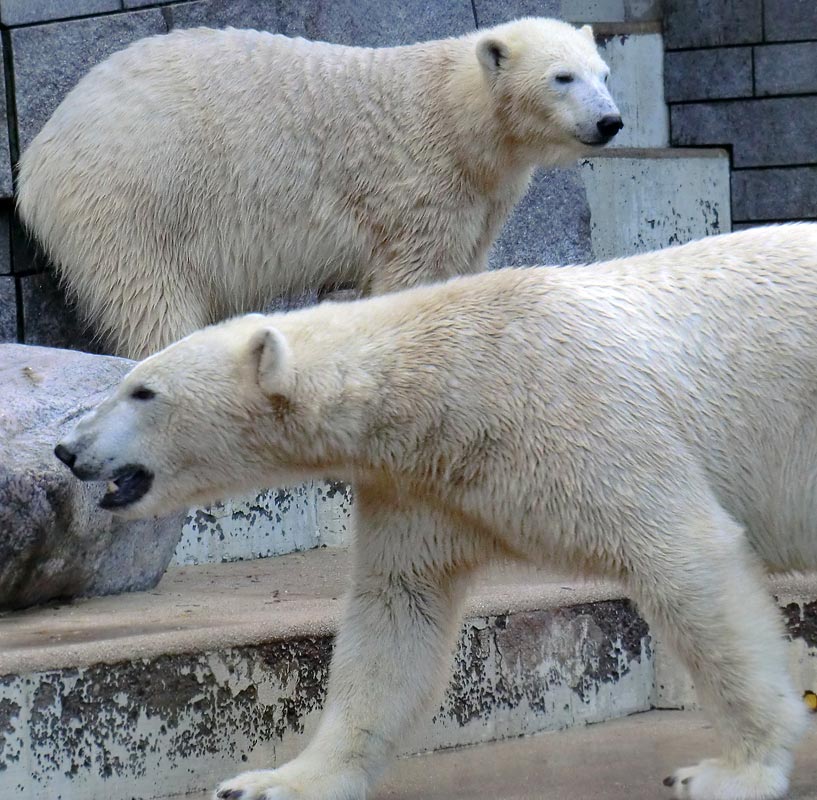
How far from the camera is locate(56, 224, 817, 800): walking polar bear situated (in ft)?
9.00

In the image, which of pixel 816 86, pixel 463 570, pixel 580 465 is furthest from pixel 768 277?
pixel 816 86

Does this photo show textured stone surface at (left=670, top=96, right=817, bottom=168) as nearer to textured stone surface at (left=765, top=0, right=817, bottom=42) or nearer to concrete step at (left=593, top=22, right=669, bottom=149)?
concrete step at (left=593, top=22, right=669, bottom=149)

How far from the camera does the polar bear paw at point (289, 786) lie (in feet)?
9.52

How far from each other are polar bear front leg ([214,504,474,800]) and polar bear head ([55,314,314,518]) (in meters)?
0.30

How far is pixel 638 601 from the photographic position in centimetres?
278

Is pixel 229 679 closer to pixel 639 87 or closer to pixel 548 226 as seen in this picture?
pixel 548 226

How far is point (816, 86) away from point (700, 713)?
17.8ft

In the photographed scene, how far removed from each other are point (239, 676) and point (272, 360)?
0.81 m

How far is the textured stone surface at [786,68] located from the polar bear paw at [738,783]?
20.4 feet

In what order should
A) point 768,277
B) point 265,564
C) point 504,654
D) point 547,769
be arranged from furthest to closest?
point 265,564 < point 504,654 < point 547,769 < point 768,277

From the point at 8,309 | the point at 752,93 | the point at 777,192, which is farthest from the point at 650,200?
the point at 8,309

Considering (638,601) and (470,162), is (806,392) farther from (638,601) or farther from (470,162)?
(470,162)

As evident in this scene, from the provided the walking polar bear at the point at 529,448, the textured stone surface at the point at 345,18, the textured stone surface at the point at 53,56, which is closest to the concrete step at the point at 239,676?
the walking polar bear at the point at 529,448

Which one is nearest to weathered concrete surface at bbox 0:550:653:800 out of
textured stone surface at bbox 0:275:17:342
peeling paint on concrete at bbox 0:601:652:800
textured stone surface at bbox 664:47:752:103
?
peeling paint on concrete at bbox 0:601:652:800
